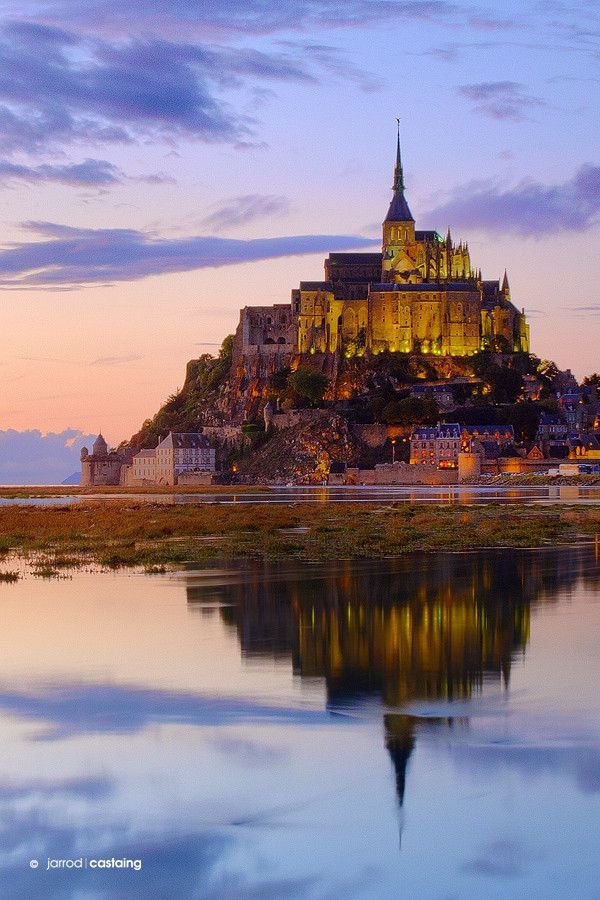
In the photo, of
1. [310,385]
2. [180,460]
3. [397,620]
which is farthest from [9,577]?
[310,385]

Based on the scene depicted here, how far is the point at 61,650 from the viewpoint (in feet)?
64.1

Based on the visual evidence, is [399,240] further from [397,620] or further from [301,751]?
[301,751]

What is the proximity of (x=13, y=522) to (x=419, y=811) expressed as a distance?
41.1m

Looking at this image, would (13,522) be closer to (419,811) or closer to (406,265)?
(419,811)

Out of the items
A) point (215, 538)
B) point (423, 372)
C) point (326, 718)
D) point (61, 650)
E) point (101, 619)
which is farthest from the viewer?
point (423, 372)

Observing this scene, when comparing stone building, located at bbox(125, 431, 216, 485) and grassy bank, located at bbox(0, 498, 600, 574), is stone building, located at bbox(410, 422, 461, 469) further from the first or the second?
grassy bank, located at bbox(0, 498, 600, 574)

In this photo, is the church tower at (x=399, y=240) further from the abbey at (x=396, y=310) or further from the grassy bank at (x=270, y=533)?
the grassy bank at (x=270, y=533)

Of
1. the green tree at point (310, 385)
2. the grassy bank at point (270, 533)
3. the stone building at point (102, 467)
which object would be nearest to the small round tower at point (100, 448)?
the stone building at point (102, 467)

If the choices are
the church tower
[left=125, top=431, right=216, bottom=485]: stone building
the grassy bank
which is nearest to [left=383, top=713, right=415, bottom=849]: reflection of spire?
the grassy bank

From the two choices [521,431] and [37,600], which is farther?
[521,431]

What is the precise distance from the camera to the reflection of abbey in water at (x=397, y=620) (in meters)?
16.4

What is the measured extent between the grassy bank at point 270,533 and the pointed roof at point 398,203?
4009 inches

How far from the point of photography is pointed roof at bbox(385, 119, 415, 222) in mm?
158750

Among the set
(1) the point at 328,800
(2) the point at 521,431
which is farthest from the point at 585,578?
(2) the point at 521,431
